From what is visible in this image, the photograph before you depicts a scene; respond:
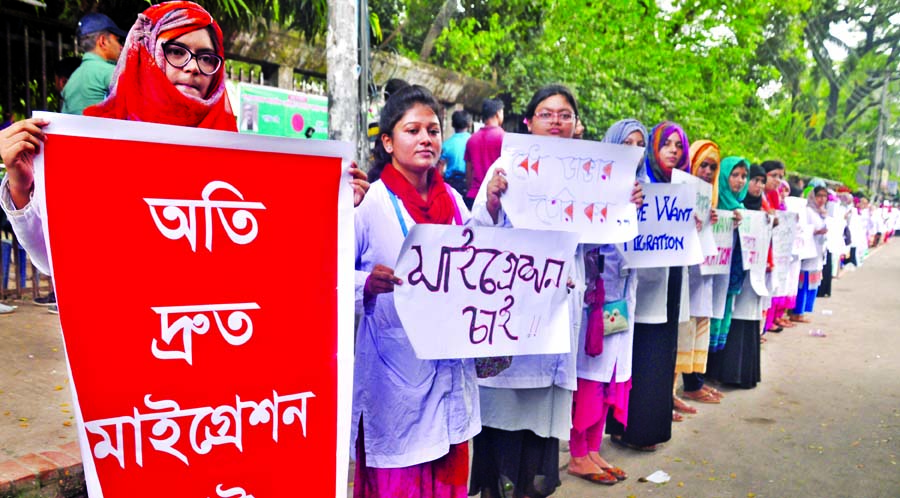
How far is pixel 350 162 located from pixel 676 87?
37.8 feet

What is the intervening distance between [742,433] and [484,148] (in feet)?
10.0

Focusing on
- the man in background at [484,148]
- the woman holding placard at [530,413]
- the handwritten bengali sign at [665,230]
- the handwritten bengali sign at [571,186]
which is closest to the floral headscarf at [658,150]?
the handwritten bengali sign at [665,230]

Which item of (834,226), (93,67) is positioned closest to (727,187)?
(93,67)

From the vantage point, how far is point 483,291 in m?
2.61

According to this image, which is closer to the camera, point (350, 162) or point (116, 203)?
point (116, 203)

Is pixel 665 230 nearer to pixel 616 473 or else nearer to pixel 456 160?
pixel 616 473

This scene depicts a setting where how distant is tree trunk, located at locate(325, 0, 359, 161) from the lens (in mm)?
4996

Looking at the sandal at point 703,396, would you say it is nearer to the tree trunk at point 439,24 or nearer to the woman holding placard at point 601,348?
the woman holding placard at point 601,348

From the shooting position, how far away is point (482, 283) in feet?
8.55

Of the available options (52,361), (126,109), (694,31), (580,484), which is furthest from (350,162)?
(694,31)

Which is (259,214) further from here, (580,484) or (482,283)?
(580,484)

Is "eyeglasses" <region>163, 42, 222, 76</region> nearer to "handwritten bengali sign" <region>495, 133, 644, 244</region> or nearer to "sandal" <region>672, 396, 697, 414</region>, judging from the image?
"handwritten bengali sign" <region>495, 133, 644, 244</region>

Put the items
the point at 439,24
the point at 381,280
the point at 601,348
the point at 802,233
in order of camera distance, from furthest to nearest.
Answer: the point at 439,24
the point at 802,233
the point at 601,348
the point at 381,280

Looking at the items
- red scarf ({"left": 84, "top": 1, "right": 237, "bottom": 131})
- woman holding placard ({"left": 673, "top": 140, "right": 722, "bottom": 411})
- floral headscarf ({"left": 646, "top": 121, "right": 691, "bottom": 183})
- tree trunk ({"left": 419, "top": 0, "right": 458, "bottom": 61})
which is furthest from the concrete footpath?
tree trunk ({"left": 419, "top": 0, "right": 458, "bottom": 61})
